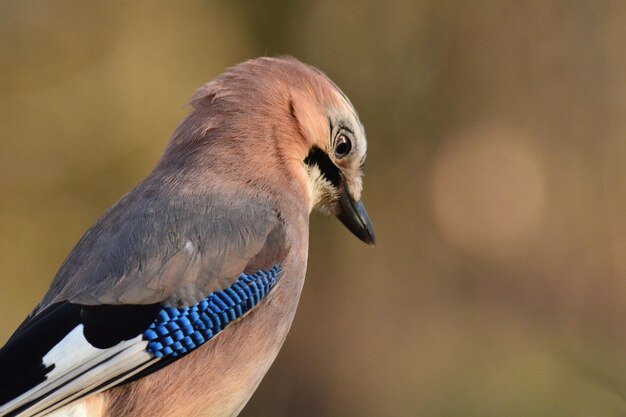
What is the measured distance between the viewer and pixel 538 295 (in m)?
5.52

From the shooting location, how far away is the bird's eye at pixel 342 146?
8.88 ft

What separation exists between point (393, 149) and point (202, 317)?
3818 mm

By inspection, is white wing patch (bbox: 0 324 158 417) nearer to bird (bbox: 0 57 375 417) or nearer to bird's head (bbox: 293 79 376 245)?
bird (bbox: 0 57 375 417)

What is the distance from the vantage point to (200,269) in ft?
7.27

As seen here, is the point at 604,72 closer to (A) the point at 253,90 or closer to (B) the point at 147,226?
(A) the point at 253,90

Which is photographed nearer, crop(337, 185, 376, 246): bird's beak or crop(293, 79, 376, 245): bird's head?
crop(293, 79, 376, 245): bird's head

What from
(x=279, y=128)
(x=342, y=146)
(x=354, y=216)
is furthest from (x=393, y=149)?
(x=279, y=128)

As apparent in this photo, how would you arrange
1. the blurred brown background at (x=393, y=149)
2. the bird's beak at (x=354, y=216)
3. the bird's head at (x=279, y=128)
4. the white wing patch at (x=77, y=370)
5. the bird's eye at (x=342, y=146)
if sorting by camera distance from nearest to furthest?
the white wing patch at (x=77, y=370)
the bird's head at (x=279, y=128)
the bird's eye at (x=342, y=146)
the bird's beak at (x=354, y=216)
the blurred brown background at (x=393, y=149)

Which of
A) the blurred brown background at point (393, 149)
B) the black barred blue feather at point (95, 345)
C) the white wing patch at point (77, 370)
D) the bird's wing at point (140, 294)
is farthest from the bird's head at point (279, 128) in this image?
the blurred brown background at point (393, 149)

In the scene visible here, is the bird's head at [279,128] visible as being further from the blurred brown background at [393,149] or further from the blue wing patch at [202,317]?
the blurred brown background at [393,149]

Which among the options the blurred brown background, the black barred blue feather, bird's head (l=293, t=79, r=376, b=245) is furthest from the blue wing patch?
the blurred brown background

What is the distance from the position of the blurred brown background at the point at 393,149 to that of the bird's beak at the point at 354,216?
249 cm

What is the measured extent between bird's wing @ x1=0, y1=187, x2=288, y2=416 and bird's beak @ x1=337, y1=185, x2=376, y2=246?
1.37 feet

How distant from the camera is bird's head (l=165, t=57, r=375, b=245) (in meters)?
2.55
